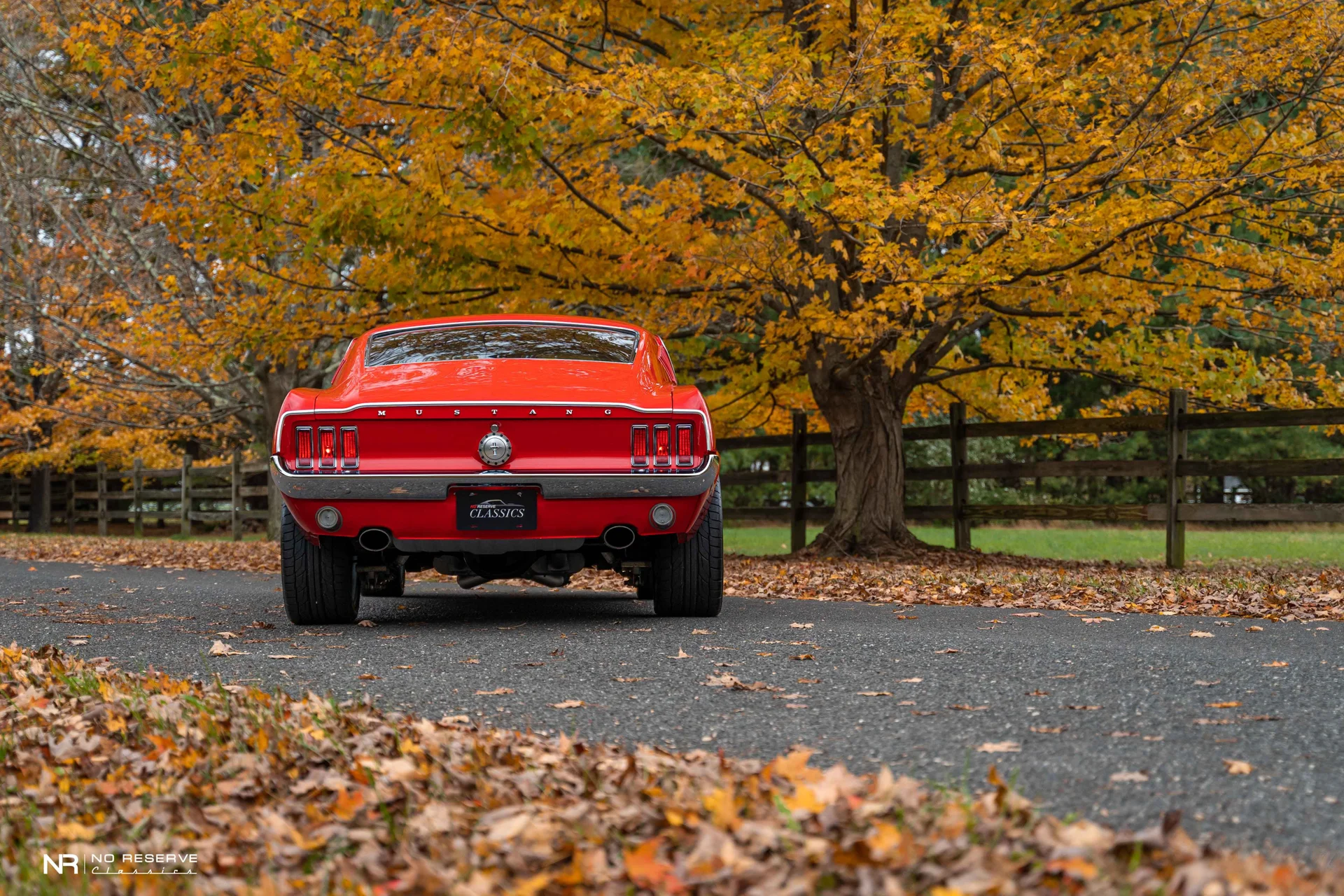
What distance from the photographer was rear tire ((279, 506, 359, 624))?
22.7 ft

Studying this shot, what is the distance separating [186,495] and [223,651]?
20098 mm

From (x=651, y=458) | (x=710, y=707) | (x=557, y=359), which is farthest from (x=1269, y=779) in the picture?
(x=557, y=359)

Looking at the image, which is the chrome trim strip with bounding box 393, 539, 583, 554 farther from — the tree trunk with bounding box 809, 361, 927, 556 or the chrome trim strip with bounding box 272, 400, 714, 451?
the tree trunk with bounding box 809, 361, 927, 556

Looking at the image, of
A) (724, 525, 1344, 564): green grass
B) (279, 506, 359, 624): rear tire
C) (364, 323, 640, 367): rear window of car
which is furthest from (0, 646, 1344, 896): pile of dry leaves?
(724, 525, 1344, 564): green grass

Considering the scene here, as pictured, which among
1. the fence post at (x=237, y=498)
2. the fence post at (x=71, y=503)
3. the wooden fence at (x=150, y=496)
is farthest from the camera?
the fence post at (x=71, y=503)

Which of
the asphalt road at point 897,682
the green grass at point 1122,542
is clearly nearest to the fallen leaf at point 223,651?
the asphalt road at point 897,682

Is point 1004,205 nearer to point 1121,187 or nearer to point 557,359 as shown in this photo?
point 1121,187

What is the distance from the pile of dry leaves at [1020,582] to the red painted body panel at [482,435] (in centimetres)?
315

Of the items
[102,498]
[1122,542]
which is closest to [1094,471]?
[1122,542]

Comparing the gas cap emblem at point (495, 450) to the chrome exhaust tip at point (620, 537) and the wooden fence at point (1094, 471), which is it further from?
the wooden fence at point (1094, 471)

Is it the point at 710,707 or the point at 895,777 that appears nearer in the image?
the point at 895,777

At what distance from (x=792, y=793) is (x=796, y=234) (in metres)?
10.00

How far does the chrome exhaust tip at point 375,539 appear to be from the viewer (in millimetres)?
6621

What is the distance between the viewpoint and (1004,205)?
9.92 metres
